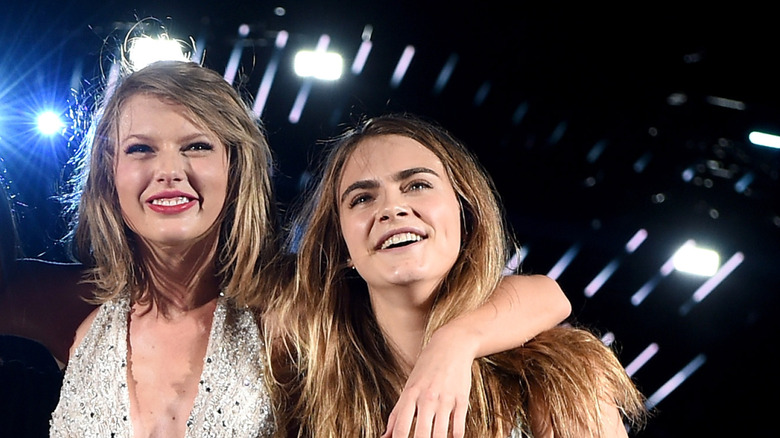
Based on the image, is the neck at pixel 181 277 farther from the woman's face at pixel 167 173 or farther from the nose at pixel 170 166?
the nose at pixel 170 166

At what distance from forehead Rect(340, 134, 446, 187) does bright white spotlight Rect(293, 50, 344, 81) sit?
2148 mm

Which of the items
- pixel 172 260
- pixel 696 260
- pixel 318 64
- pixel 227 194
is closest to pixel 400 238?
pixel 227 194

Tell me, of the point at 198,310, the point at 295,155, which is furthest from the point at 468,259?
the point at 295,155

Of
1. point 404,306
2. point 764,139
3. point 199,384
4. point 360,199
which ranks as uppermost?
point 764,139

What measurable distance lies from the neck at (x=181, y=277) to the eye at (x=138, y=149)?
258 millimetres

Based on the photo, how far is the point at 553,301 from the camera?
6.24 feet

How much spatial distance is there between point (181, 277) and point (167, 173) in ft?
1.08

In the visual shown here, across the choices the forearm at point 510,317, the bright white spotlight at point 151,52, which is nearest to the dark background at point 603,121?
the bright white spotlight at point 151,52

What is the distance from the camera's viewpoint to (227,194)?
2.06m

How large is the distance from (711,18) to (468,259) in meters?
2.61

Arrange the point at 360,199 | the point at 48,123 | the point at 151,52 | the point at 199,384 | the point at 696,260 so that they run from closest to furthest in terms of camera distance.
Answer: the point at 360,199 → the point at 199,384 → the point at 151,52 → the point at 48,123 → the point at 696,260

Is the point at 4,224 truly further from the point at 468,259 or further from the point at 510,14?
the point at 510,14

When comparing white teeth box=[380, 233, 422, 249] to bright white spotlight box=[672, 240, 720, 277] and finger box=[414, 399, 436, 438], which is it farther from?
bright white spotlight box=[672, 240, 720, 277]

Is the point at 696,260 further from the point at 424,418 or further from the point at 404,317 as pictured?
the point at 424,418
